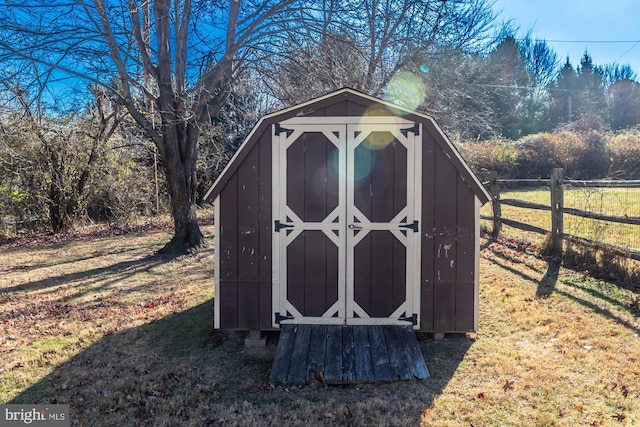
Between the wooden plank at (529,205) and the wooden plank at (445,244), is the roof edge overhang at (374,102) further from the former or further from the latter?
the wooden plank at (529,205)

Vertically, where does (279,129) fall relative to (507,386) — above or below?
above

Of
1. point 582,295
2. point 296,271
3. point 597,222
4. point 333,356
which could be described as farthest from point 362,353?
point 597,222

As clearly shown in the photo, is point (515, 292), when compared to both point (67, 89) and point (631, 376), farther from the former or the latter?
point (67, 89)

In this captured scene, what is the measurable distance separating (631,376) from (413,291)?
2035 millimetres

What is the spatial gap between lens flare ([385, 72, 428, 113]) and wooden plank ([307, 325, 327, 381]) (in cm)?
844

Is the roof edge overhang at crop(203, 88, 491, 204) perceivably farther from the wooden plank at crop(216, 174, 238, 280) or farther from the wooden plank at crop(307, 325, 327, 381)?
the wooden plank at crop(307, 325, 327, 381)

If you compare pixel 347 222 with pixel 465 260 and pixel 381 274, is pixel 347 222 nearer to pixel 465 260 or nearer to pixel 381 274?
pixel 381 274

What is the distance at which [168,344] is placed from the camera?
16.2 ft

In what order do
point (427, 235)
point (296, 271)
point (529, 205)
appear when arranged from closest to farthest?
point (427, 235)
point (296, 271)
point (529, 205)

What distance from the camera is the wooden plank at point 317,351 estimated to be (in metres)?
3.93

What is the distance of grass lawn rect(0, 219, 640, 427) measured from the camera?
3406 mm

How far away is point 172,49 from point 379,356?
7.75m

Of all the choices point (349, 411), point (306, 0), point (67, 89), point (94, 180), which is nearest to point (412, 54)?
point (306, 0)

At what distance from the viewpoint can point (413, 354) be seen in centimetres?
420
